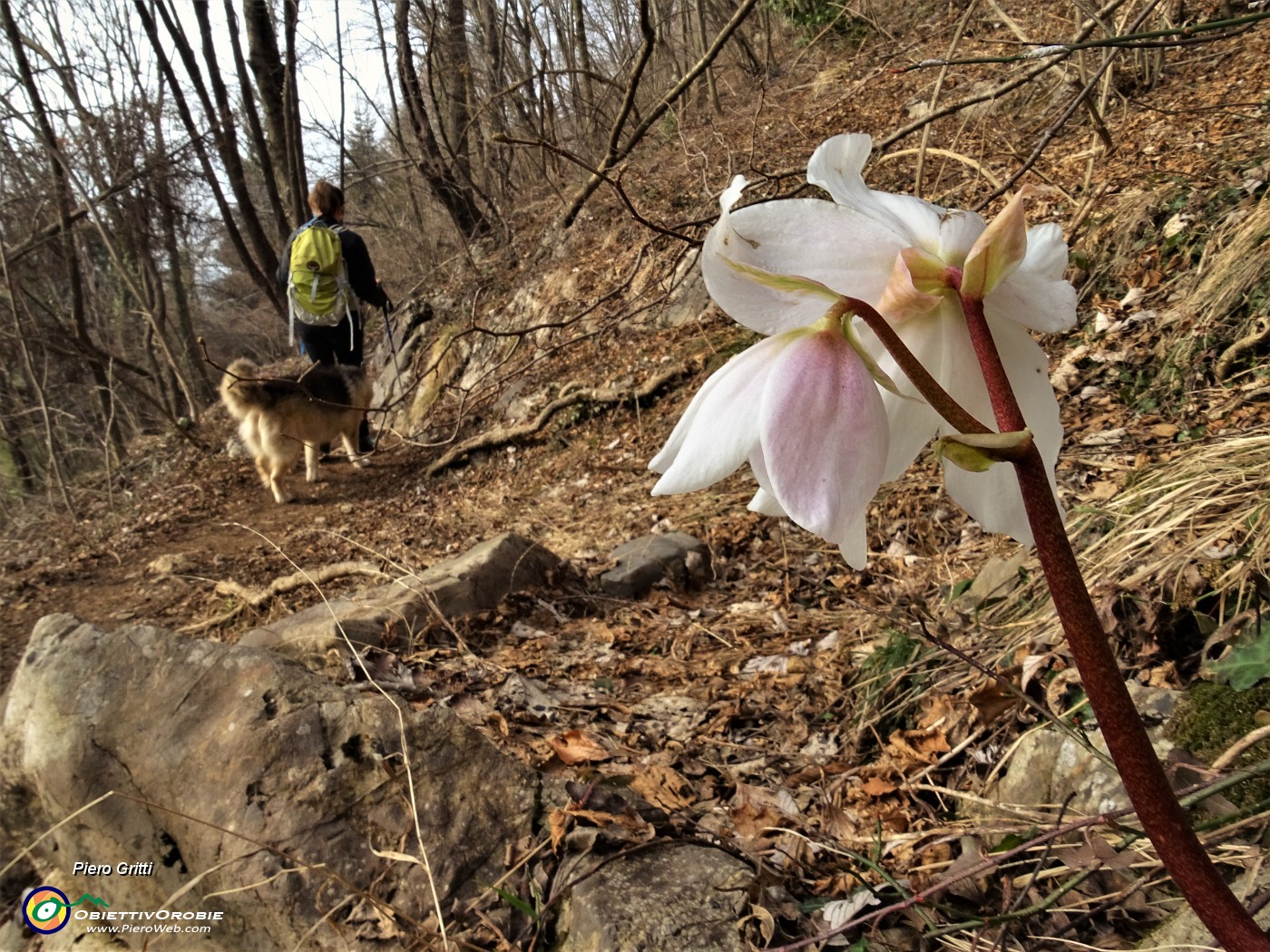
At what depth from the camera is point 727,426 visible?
686 mm

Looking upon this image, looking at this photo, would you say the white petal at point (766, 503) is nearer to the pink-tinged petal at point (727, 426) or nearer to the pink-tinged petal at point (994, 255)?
the pink-tinged petal at point (727, 426)

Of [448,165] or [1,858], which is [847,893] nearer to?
[1,858]

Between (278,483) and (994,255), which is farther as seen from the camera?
(278,483)

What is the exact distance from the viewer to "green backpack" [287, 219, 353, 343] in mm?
7082

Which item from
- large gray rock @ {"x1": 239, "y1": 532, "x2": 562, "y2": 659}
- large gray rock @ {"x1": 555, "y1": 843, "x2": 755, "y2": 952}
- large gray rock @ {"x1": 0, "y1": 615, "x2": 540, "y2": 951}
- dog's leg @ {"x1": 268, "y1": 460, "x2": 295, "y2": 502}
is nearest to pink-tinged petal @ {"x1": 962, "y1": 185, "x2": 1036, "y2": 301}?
large gray rock @ {"x1": 555, "y1": 843, "x2": 755, "y2": 952}

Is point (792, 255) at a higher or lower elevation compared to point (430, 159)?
lower

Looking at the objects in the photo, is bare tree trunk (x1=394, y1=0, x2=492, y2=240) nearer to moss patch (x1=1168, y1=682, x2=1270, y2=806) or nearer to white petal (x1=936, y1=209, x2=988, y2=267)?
moss patch (x1=1168, y1=682, x2=1270, y2=806)

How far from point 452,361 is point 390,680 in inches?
304

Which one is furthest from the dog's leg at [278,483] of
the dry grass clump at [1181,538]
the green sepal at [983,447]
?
the green sepal at [983,447]

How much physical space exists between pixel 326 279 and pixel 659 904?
22.8 feet

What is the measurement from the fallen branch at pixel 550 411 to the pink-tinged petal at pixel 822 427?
601 centimetres

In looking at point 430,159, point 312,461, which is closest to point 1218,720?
point 312,461

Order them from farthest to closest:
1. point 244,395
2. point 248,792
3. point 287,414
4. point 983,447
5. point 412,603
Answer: point 287,414 < point 244,395 < point 412,603 < point 248,792 < point 983,447

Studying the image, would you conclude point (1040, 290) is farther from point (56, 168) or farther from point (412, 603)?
point (56, 168)
